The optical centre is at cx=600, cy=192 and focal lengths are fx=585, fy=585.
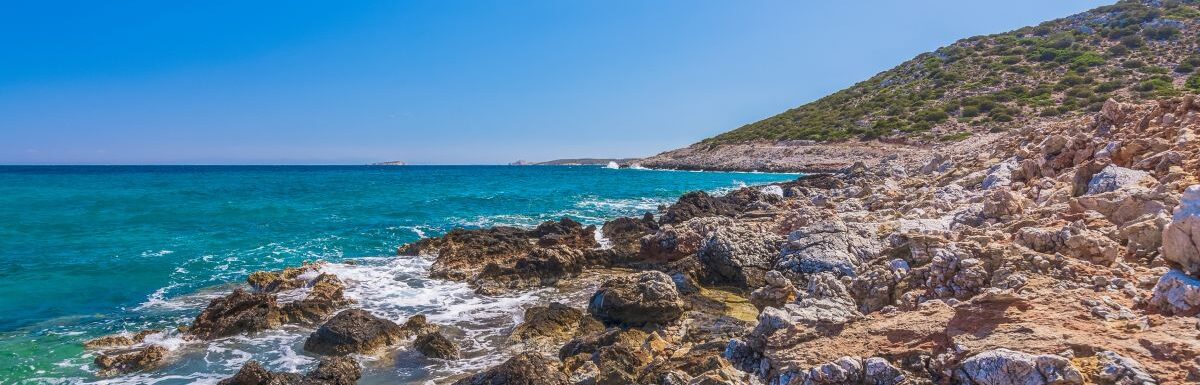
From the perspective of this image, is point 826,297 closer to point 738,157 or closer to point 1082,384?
point 1082,384

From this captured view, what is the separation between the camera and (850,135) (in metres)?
67.8

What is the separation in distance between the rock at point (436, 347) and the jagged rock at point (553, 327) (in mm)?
986

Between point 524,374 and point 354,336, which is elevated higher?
point 524,374

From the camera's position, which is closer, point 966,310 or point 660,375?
point 966,310

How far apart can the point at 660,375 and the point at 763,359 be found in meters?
1.09

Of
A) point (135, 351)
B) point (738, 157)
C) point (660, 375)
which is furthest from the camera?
point (738, 157)

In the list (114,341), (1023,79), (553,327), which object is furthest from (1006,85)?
(114,341)

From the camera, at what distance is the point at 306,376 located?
24.6 feet

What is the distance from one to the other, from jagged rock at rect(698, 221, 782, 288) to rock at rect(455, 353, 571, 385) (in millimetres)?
5672

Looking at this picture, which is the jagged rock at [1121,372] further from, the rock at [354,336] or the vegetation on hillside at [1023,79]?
the vegetation on hillside at [1023,79]

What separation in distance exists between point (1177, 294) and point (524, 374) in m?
5.84

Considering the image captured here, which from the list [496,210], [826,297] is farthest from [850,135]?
[826,297]

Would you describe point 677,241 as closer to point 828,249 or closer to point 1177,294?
point 828,249

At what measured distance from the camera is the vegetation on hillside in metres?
56.7
